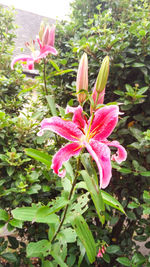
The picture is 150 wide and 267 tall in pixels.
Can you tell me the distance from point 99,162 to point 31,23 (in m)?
11.0

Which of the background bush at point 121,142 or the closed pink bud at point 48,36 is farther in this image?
the background bush at point 121,142

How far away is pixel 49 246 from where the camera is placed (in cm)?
88

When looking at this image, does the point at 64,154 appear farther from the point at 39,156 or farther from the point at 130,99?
the point at 130,99

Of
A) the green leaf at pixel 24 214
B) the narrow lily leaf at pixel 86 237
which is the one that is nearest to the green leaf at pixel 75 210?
the narrow lily leaf at pixel 86 237

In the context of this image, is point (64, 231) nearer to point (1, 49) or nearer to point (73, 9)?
point (1, 49)

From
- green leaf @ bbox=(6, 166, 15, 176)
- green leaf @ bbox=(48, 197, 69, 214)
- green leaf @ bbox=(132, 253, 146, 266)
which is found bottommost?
green leaf @ bbox=(132, 253, 146, 266)

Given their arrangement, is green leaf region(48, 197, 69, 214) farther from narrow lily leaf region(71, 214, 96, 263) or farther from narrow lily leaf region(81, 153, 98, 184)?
narrow lily leaf region(81, 153, 98, 184)

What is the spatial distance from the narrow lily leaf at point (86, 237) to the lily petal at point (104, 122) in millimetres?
330

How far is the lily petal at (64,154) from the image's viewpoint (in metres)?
0.54

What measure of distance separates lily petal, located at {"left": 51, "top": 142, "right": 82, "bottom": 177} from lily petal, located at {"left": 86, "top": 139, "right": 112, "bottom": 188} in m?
0.05

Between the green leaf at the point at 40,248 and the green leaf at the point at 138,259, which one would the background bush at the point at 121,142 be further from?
the green leaf at the point at 40,248

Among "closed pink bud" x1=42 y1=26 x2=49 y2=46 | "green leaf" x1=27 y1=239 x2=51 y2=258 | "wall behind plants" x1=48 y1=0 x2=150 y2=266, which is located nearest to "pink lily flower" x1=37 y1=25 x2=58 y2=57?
"closed pink bud" x1=42 y1=26 x2=49 y2=46

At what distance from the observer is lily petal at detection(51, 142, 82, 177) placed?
1.76 ft

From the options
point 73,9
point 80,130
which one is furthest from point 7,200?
point 73,9
